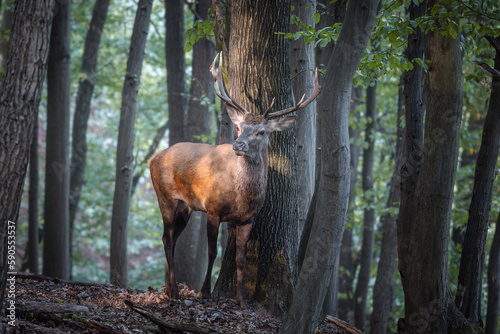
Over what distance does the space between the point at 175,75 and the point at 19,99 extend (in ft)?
28.9

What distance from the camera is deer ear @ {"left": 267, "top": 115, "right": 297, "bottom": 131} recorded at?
648 cm

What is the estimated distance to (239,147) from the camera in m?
6.04

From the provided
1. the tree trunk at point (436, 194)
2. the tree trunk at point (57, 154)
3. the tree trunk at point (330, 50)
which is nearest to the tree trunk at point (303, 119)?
the tree trunk at point (330, 50)

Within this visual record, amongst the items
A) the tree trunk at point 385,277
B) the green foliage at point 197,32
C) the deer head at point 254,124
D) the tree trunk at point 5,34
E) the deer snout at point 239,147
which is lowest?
the tree trunk at point 385,277

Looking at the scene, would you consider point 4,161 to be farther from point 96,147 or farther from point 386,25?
point 96,147

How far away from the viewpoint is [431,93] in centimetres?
587

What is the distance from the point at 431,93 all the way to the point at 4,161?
14.9ft

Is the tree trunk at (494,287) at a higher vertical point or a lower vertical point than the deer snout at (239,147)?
lower

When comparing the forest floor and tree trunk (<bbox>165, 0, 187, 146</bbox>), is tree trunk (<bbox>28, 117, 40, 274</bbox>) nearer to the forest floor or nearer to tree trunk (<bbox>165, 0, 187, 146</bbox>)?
tree trunk (<bbox>165, 0, 187, 146</bbox>)

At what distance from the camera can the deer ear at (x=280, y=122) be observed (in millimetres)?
6480

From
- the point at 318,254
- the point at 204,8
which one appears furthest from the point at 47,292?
the point at 204,8

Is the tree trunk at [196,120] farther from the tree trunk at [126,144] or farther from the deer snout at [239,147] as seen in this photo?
the deer snout at [239,147]

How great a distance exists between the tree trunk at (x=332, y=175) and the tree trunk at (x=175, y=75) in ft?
27.4

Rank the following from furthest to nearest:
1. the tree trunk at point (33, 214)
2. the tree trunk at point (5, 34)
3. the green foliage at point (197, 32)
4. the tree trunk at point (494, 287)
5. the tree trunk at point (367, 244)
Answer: the tree trunk at point (367, 244)
the tree trunk at point (33, 214)
the tree trunk at point (5, 34)
the green foliage at point (197, 32)
the tree trunk at point (494, 287)
